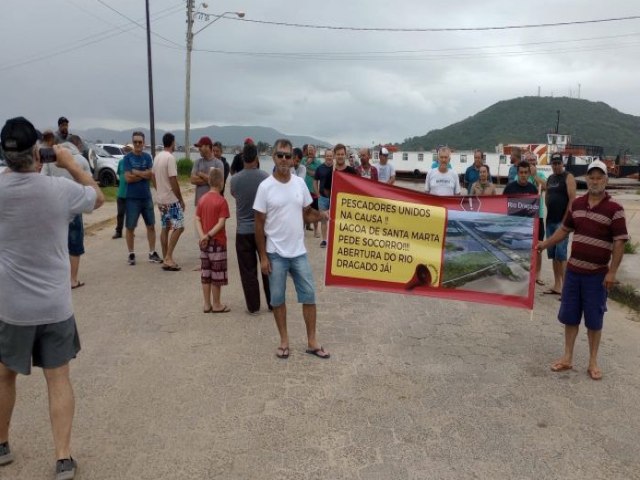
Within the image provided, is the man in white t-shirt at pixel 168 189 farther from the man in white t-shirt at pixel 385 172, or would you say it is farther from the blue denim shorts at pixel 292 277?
the man in white t-shirt at pixel 385 172

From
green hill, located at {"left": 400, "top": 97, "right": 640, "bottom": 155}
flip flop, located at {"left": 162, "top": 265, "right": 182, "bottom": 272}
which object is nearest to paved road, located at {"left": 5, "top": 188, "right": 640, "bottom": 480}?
flip flop, located at {"left": 162, "top": 265, "right": 182, "bottom": 272}

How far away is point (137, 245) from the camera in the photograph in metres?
10.3

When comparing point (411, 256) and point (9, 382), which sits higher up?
point (411, 256)

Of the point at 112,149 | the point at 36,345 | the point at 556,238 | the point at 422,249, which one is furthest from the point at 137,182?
the point at 112,149

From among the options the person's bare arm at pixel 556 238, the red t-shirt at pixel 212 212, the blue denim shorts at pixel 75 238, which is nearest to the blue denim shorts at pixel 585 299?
the person's bare arm at pixel 556 238

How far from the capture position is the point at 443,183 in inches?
320

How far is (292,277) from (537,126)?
461 ft

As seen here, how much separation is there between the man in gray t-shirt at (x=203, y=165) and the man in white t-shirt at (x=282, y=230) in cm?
316

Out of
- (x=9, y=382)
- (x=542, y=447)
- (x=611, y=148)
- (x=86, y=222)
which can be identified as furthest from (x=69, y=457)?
(x=611, y=148)

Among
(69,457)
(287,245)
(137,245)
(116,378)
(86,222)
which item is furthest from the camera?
(86,222)

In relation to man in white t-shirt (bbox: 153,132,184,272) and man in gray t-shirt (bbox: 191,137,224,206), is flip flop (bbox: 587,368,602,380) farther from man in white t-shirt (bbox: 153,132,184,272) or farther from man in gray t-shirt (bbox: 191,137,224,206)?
man in white t-shirt (bbox: 153,132,184,272)

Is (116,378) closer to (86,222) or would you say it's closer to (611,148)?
(86,222)

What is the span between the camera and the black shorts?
115 inches

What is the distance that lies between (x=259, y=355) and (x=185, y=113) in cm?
2715
